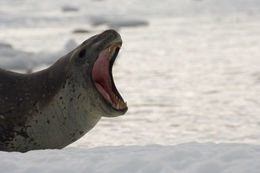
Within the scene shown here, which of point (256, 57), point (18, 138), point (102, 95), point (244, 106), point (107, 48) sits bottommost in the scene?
point (256, 57)

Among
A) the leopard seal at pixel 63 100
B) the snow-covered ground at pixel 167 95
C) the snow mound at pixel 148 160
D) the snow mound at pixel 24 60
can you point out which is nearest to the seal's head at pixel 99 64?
the leopard seal at pixel 63 100

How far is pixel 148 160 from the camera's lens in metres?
3.09

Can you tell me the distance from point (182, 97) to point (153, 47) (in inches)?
257

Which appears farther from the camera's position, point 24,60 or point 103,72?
point 24,60

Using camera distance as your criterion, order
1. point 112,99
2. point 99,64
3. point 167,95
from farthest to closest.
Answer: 1. point 167,95
2. point 99,64
3. point 112,99

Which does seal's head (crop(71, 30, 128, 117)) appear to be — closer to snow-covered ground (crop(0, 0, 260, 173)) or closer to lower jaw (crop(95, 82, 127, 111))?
lower jaw (crop(95, 82, 127, 111))

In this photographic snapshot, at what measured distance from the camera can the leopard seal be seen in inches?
172

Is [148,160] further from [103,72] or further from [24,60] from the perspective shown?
[24,60]

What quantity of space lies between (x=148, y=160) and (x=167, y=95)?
5140 millimetres

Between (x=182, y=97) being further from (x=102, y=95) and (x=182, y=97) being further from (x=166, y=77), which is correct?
(x=102, y=95)

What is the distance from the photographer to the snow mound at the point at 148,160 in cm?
296

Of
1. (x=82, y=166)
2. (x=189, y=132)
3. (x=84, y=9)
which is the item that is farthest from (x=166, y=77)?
(x=84, y=9)

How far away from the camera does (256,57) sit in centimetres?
1171

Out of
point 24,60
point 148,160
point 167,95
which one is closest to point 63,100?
point 148,160
